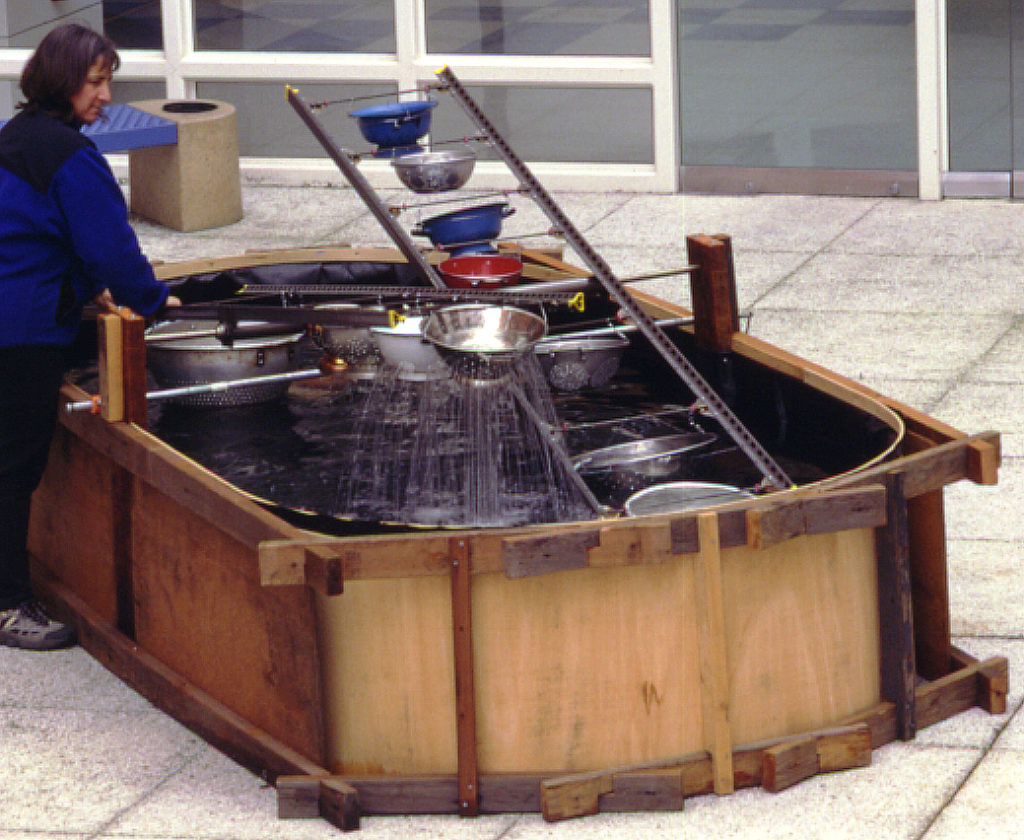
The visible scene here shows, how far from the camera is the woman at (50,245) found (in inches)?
220

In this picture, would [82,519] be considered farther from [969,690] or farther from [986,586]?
[986,586]

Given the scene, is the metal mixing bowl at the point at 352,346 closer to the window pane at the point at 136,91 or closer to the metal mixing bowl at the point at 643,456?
the metal mixing bowl at the point at 643,456

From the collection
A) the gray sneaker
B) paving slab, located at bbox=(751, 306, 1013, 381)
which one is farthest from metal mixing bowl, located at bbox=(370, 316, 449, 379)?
paving slab, located at bbox=(751, 306, 1013, 381)

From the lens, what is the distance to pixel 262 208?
11484 millimetres

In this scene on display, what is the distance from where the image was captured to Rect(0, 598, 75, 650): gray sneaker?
6.00m

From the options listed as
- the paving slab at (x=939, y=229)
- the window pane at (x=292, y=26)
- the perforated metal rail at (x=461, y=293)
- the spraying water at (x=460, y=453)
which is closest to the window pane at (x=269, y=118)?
the window pane at (x=292, y=26)

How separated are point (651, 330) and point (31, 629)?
82.0 inches

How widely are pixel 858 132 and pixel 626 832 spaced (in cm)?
722

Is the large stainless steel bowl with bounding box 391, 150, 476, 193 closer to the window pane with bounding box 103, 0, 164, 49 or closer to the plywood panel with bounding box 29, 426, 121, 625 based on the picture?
the plywood panel with bounding box 29, 426, 121, 625

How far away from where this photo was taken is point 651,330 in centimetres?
555

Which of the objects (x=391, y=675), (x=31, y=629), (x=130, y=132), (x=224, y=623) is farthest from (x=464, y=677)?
(x=130, y=132)

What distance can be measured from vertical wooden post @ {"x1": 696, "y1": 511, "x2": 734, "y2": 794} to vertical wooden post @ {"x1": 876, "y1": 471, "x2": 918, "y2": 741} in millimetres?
494

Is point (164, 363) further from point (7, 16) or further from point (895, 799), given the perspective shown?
→ point (7, 16)

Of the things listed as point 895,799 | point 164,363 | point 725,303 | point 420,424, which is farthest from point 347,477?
point 895,799
